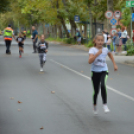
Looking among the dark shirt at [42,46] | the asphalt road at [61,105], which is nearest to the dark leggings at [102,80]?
the asphalt road at [61,105]

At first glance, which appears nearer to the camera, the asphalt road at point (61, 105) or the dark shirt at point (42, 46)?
the asphalt road at point (61, 105)

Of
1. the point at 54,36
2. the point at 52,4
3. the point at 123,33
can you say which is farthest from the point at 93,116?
the point at 54,36

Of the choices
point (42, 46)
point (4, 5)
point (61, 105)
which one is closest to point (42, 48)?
point (42, 46)

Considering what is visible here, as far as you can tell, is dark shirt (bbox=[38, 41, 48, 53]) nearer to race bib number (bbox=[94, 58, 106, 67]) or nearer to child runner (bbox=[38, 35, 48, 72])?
child runner (bbox=[38, 35, 48, 72])

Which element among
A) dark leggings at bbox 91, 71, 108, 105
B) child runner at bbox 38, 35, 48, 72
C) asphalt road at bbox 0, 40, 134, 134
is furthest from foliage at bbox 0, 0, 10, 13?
dark leggings at bbox 91, 71, 108, 105

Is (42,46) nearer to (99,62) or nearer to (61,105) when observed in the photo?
(61,105)

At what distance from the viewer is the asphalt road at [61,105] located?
6605mm

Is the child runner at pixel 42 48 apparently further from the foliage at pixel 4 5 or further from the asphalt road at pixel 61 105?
the foliage at pixel 4 5

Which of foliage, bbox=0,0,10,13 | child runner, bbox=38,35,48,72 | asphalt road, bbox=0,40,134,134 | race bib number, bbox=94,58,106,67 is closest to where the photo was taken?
asphalt road, bbox=0,40,134,134

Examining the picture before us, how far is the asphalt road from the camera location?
6605 millimetres

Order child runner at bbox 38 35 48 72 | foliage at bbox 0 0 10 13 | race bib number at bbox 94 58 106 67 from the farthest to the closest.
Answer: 1. foliage at bbox 0 0 10 13
2. child runner at bbox 38 35 48 72
3. race bib number at bbox 94 58 106 67

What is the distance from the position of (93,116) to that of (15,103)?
2174mm

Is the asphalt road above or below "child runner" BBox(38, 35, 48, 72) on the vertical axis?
below

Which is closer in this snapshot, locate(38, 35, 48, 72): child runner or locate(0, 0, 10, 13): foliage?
locate(38, 35, 48, 72): child runner
